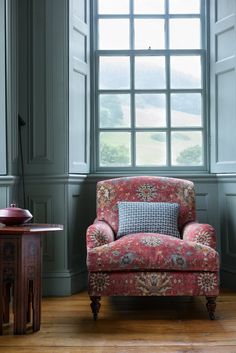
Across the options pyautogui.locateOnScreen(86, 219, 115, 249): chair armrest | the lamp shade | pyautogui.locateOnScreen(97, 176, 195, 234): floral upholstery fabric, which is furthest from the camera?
pyautogui.locateOnScreen(97, 176, 195, 234): floral upholstery fabric

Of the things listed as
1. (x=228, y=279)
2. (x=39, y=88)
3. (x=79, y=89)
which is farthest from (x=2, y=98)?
(x=228, y=279)

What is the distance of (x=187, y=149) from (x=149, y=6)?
1.31 metres

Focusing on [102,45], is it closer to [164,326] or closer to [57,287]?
[57,287]

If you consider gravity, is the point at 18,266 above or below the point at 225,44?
below

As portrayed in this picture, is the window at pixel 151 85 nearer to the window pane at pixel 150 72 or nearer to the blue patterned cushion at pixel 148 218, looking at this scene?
the window pane at pixel 150 72

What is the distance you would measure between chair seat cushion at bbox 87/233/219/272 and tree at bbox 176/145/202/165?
4.47 feet

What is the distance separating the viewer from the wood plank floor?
256cm

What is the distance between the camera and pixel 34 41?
3.86 m

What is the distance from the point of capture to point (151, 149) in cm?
436

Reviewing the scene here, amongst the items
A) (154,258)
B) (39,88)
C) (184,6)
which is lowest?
(154,258)

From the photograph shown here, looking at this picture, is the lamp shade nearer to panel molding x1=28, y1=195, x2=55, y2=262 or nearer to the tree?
panel molding x1=28, y1=195, x2=55, y2=262

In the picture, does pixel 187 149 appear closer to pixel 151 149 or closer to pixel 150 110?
pixel 151 149

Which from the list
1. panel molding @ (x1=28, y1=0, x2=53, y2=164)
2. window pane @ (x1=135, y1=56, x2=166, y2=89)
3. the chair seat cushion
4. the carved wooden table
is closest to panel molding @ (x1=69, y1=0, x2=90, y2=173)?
panel molding @ (x1=28, y1=0, x2=53, y2=164)

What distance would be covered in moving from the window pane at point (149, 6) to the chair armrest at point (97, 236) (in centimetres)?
207
